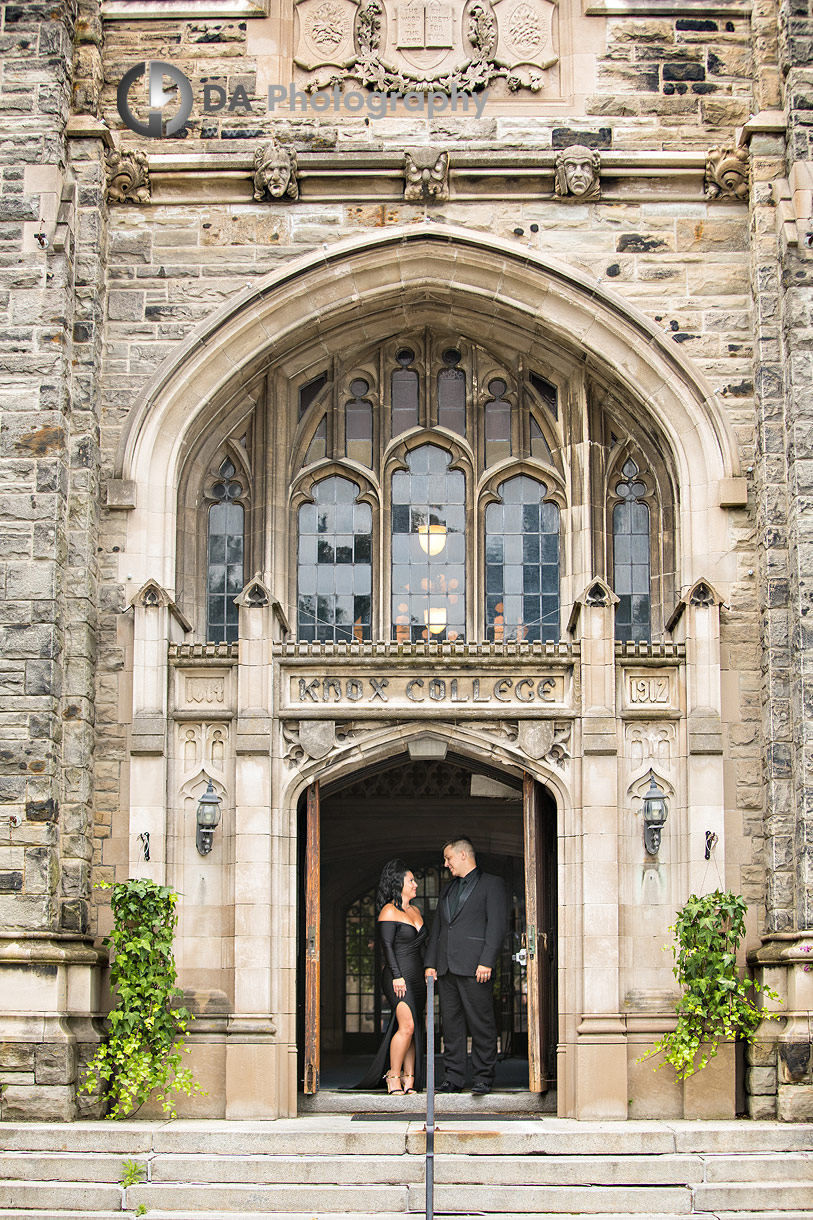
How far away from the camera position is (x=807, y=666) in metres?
14.0

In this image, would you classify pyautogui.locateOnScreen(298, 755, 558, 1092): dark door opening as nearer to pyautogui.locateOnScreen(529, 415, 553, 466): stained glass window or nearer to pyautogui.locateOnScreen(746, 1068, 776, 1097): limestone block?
pyautogui.locateOnScreen(746, 1068, 776, 1097): limestone block

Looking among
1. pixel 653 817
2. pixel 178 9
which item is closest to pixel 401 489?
pixel 653 817

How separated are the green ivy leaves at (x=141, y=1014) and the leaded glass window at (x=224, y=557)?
9.52 ft

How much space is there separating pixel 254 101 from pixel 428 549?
4.54 meters

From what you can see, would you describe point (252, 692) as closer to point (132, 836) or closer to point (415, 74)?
point (132, 836)

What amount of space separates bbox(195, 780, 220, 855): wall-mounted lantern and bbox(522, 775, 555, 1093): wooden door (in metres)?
2.68

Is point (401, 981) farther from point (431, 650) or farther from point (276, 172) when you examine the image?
point (276, 172)

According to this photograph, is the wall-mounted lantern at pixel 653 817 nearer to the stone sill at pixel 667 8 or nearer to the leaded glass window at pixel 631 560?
the leaded glass window at pixel 631 560

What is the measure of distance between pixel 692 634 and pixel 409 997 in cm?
402

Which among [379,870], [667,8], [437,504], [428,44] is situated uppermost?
[667,8]

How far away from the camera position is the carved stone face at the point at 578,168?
50.5ft

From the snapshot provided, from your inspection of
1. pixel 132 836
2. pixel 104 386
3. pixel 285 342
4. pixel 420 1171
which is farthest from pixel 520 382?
pixel 420 1171
